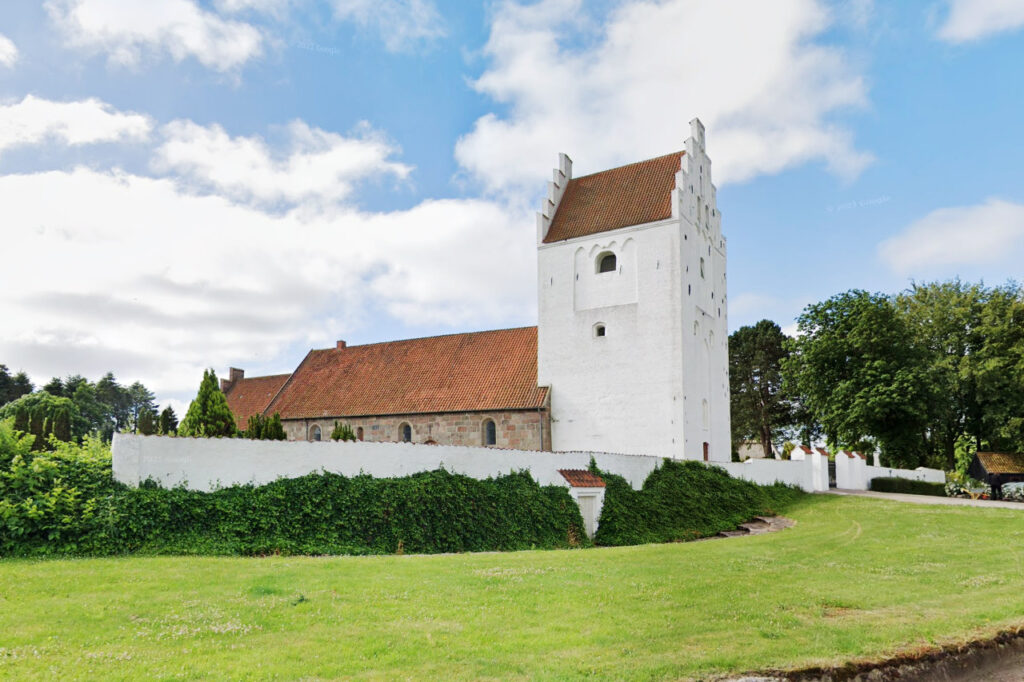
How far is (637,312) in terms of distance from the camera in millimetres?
29594

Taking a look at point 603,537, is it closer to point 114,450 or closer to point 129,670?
point 114,450

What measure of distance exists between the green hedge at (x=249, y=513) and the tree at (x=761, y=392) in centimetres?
4122

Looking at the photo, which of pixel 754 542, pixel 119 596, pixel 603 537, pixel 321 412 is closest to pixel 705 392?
pixel 603 537

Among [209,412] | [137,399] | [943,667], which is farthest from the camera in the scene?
[137,399]

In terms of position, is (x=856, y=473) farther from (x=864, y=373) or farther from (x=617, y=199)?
(x=617, y=199)

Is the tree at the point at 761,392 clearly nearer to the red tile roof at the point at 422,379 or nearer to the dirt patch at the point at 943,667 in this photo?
the red tile roof at the point at 422,379

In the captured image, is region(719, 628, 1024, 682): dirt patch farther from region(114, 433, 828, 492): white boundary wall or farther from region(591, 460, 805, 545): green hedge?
region(591, 460, 805, 545): green hedge

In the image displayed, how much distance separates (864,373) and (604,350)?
17.3 metres

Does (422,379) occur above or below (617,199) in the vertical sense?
below

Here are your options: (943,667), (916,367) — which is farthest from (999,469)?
(943,667)

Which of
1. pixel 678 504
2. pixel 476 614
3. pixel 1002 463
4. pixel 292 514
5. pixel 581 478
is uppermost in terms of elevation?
pixel 581 478

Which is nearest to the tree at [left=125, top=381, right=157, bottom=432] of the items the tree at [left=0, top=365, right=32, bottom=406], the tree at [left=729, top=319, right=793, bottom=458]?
the tree at [left=0, top=365, right=32, bottom=406]

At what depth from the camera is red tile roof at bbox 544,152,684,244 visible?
30359 millimetres

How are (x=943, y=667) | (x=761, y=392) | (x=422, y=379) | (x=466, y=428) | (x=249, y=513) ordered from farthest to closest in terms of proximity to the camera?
(x=761, y=392) → (x=422, y=379) → (x=466, y=428) → (x=249, y=513) → (x=943, y=667)
